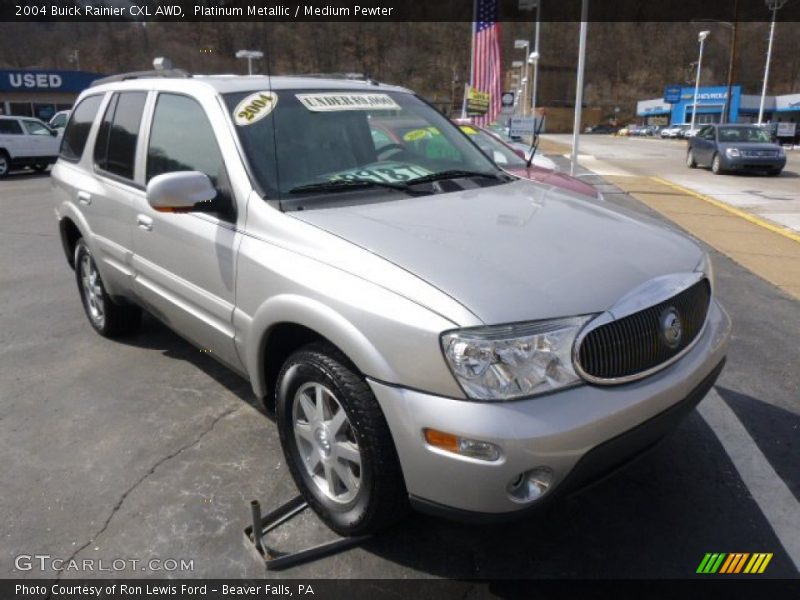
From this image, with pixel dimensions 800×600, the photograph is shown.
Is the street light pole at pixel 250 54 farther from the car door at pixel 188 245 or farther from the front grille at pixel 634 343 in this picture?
the front grille at pixel 634 343

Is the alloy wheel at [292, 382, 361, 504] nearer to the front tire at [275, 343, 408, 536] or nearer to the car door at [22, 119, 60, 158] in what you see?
the front tire at [275, 343, 408, 536]

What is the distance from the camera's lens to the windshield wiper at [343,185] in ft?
9.86

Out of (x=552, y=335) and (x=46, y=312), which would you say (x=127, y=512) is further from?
(x=46, y=312)

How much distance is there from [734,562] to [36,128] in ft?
72.9

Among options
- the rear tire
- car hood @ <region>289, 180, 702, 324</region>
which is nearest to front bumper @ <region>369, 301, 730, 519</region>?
car hood @ <region>289, 180, 702, 324</region>

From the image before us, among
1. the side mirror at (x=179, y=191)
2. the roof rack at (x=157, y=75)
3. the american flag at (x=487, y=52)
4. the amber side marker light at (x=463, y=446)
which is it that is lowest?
the amber side marker light at (x=463, y=446)

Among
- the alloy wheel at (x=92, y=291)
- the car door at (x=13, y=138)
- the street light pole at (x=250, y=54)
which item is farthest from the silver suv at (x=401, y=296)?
the car door at (x=13, y=138)

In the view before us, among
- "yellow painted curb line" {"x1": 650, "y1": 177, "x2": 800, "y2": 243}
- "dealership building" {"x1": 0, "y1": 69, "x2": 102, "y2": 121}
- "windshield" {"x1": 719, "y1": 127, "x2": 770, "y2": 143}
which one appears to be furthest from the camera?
"dealership building" {"x1": 0, "y1": 69, "x2": 102, "y2": 121}

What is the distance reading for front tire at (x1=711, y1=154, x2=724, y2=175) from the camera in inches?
732

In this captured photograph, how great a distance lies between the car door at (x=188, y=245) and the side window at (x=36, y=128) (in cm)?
1904

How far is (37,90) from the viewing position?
146 feet

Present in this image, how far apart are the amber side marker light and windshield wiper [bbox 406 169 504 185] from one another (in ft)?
4.95

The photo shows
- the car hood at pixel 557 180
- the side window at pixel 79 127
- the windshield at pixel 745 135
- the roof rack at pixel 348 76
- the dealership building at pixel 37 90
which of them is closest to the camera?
the roof rack at pixel 348 76
